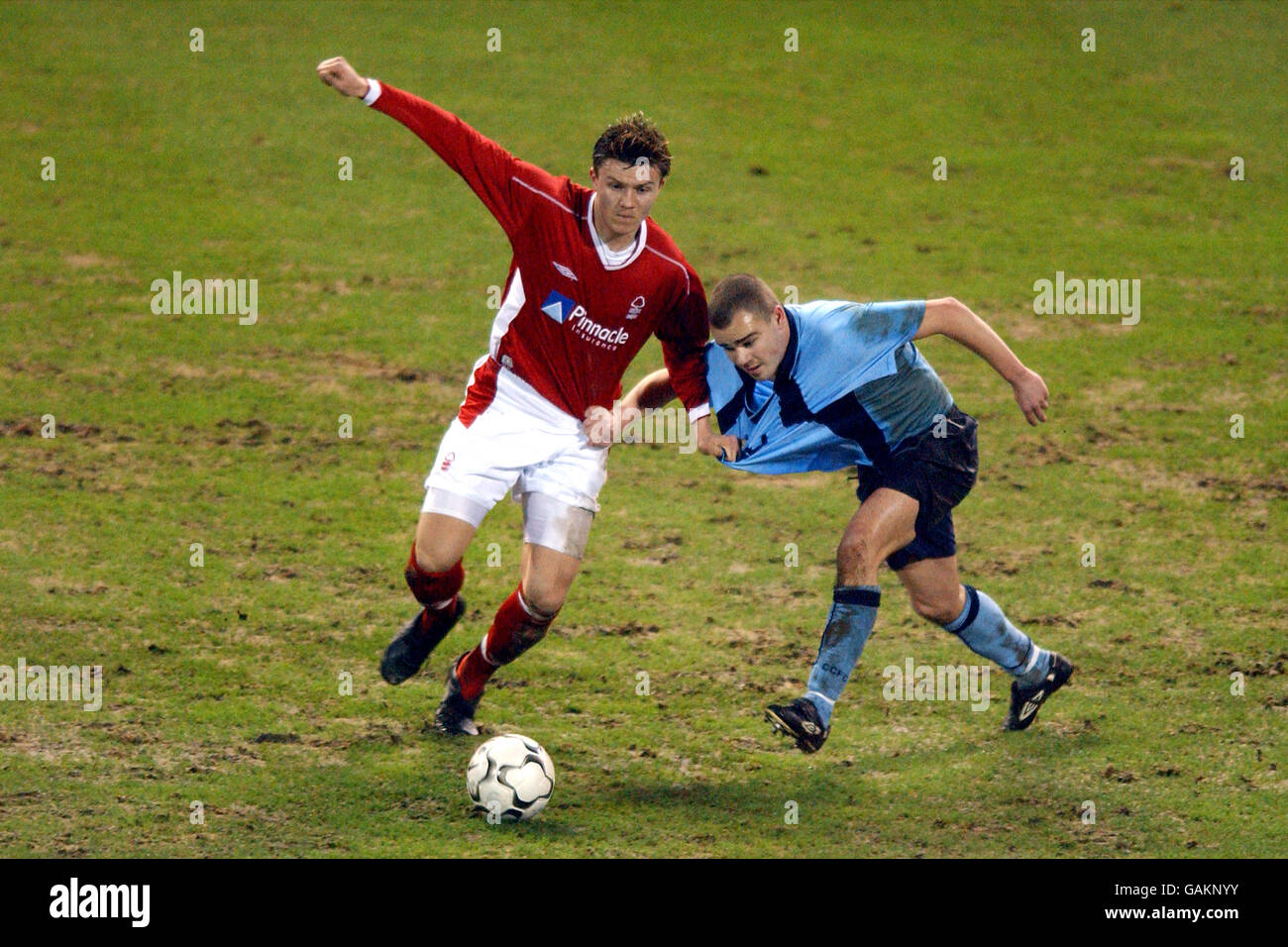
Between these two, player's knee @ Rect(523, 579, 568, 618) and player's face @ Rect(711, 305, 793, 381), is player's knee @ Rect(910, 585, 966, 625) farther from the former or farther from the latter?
player's knee @ Rect(523, 579, 568, 618)

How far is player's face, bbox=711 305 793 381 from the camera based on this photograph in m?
5.41

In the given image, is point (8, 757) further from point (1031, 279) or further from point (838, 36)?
point (838, 36)

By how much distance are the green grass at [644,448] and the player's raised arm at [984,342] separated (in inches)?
57.2

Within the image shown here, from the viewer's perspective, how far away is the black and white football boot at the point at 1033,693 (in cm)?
616

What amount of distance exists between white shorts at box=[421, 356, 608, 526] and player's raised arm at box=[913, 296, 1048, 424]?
144cm

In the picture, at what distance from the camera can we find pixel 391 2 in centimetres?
1664

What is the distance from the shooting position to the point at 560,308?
5.99 m

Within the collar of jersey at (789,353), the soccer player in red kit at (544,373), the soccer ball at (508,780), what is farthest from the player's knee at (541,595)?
the collar of jersey at (789,353)

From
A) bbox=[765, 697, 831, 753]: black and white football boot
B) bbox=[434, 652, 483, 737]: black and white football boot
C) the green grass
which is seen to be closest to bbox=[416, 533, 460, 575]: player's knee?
bbox=[434, 652, 483, 737]: black and white football boot

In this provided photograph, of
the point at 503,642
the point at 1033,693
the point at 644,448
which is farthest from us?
the point at 644,448

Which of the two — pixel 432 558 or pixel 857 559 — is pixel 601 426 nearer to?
pixel 432 558

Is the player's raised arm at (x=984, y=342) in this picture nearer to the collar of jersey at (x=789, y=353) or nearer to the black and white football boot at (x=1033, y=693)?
the collar of jersey at (x=789, y=353)

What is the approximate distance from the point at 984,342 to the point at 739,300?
928 mm

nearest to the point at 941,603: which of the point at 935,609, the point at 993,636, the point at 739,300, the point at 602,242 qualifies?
the point at 935,609
